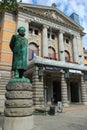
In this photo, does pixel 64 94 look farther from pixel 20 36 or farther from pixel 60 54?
pixel 20 36

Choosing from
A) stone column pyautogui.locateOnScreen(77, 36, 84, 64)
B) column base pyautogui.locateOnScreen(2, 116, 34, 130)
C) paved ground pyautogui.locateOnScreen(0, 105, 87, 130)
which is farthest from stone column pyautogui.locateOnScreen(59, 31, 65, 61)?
column base pyautogui.locateOnScreen(2, 116, 34, 130)

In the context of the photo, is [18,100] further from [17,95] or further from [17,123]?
[17,123]

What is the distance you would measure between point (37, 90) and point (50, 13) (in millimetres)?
17075

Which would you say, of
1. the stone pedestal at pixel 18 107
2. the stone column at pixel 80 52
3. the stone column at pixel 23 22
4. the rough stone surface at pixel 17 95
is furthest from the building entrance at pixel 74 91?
the rough stone surface at pixel 17 95

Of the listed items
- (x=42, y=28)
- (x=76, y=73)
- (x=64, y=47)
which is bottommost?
(x=76, y=73)

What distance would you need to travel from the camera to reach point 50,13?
99.9 feet

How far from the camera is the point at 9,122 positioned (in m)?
7.26

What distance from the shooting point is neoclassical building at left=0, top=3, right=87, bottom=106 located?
69.8 feet

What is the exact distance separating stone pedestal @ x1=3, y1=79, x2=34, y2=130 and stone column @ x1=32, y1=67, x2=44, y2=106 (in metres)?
11.3

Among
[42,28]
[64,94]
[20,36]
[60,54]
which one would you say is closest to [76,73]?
[64,94]

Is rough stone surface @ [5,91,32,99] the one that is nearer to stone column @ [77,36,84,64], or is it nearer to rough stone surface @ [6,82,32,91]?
rough stone surface @ [6,82,32,91]

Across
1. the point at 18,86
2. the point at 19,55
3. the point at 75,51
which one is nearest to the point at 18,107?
the point at 18,86

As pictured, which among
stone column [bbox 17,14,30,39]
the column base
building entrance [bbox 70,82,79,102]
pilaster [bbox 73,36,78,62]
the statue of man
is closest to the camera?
the column base

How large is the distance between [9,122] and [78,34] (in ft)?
94.4
